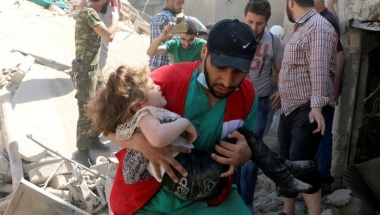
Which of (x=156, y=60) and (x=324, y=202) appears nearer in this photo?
(x=324, y=202)

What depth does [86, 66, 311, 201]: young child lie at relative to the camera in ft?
9.00

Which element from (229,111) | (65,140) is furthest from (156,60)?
(229,111)

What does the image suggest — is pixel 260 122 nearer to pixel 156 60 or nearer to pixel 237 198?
pixel 156 60

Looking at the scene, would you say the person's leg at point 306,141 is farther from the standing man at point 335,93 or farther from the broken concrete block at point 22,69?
the broken concrete block at point 22,69

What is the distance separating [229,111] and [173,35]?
112 inches

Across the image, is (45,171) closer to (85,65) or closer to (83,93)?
(83,93)

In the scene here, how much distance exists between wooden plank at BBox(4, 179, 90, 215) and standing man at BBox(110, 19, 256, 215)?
1.80m

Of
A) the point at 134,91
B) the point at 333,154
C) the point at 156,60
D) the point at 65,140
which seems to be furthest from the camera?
the point at 65,140

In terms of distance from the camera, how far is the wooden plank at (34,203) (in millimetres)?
4668

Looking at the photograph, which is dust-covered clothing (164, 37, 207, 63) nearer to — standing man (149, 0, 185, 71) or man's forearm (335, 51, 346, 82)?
standing man (149, 0, 185, 71)

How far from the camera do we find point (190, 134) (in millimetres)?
2805

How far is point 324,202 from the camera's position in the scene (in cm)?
531

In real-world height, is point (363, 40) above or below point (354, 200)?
above

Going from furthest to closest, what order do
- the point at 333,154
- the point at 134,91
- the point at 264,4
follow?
the point at 333,154
the point at 264,4
the point at 134,91
